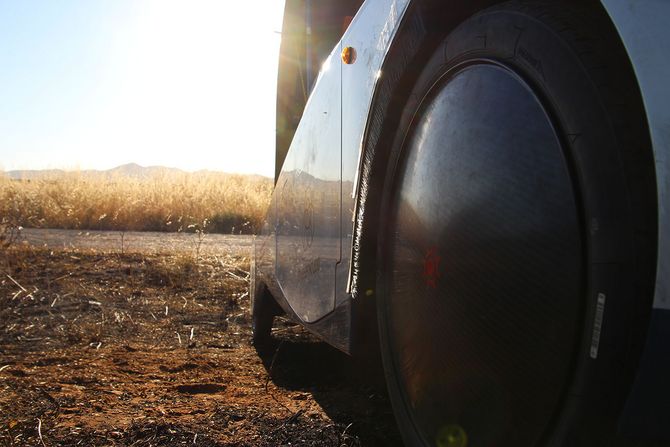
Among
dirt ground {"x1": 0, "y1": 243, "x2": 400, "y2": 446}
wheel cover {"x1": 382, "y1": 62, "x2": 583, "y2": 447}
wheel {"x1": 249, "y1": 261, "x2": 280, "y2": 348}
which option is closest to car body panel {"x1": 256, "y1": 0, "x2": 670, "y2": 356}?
wheel cover {"x1": 382, "y1": 62, "x2": 583, "y2": 447}

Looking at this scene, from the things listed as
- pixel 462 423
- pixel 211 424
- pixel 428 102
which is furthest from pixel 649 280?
pixel 211 424

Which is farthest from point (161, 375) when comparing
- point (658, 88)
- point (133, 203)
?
point (133, 203)

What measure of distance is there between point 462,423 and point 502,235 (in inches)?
17.3

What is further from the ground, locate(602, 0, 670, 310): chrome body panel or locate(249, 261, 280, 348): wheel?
locate(602, 0, 670, 310): chrome body panel

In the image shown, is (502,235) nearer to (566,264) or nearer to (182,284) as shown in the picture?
(566,264)

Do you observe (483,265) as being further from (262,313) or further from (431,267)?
(262,313)

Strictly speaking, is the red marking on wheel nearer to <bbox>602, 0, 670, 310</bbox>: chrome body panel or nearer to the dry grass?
<bbox>602, 0, 670, 310</bbox>: chrome body panel

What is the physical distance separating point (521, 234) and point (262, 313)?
3.48m

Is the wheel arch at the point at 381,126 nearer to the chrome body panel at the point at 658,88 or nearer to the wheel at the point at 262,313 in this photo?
the chrome body panel at the point at 658,88

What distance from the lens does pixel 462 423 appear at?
1429mm

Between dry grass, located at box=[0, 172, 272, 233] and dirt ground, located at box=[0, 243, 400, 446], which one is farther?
dry grass, located at box=[0, 172, 272, 233]

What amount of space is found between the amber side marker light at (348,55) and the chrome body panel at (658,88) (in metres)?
1.34

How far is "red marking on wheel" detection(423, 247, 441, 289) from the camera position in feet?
5.13

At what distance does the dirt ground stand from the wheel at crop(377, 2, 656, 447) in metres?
0.87
